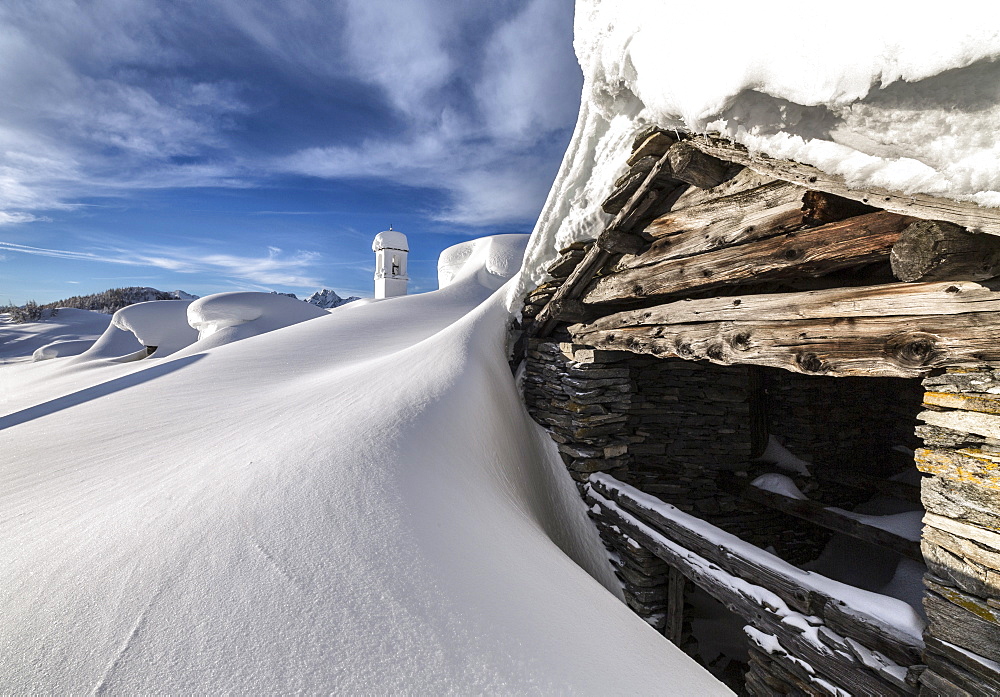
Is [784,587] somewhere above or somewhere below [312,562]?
below

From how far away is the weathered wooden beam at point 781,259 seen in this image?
1.92 metres

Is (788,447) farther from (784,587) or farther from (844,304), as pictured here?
(844,304)

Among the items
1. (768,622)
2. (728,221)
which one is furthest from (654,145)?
(768,622)

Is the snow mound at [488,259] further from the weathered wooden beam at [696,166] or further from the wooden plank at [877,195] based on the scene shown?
the wooden plank at [877,195]

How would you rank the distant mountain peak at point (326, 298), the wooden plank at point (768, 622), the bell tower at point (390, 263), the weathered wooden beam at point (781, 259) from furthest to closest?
the distant mountain peak at point (326, 298), the bell tower at point (390, 263), the wooden plank at point (768, 622), the weathered wooden beam at point (781, 259)

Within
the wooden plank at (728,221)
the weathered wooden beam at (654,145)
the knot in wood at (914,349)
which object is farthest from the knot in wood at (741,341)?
the weathered wooden beam at (654,145)

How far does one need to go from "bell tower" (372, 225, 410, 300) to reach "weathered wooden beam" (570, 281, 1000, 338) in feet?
79.0

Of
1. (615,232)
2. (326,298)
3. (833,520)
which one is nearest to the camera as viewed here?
(615,232)

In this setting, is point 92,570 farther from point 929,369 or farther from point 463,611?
point 929,369

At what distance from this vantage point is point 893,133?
54.6 inches

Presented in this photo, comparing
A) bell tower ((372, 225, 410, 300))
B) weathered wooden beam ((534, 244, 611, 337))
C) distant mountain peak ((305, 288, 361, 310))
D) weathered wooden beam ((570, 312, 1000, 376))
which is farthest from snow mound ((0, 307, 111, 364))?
distant mountain peak ((305, 288, 361, 310))

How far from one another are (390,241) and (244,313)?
12.5m

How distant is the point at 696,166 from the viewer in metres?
2.47

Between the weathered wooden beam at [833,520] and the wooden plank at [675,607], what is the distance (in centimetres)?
150
